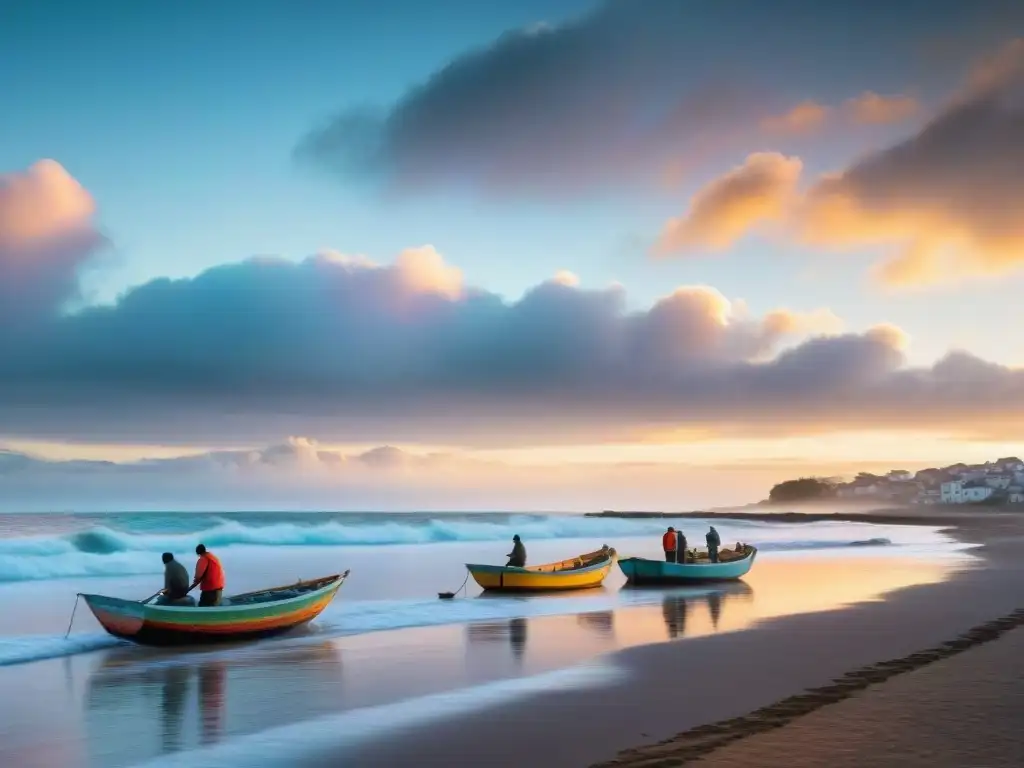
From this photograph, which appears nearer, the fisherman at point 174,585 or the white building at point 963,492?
the fisherman at point 174,585

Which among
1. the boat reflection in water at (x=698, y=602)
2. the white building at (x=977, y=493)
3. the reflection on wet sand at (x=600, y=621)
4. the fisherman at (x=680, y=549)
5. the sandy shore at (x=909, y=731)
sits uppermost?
the white building at (x=977, y=493)


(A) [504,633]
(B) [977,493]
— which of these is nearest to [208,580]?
(A) [504,633]

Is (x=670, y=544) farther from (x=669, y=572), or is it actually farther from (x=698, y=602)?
(x=698, y=602)

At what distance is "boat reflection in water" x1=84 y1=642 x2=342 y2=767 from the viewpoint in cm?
1118

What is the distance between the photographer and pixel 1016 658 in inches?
577

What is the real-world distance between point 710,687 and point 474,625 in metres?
9.36

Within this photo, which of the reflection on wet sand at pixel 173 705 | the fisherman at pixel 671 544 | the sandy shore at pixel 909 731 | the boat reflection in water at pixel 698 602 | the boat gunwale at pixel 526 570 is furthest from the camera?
the fisherman at pixel 671 544

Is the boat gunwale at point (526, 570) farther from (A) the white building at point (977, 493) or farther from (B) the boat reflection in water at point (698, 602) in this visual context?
(A) the white building at point (977, 493)

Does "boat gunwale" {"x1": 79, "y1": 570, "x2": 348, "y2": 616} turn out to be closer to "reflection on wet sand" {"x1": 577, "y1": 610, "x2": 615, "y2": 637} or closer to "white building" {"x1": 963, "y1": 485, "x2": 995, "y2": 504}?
"reflection on wet sand" {"x1": 577, "y1": 610, "x2": 615, "y2": 637}

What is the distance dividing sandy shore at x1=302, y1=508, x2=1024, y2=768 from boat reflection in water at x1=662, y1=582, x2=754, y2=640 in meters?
1.75

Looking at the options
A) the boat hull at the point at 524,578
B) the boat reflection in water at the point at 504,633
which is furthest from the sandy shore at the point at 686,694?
the boat hull at the point at 524,578

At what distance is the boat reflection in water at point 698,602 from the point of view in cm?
2105

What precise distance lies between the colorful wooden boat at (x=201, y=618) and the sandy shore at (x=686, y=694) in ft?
25.1

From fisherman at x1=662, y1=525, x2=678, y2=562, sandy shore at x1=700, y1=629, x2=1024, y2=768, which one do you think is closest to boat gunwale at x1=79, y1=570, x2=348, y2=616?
sandy shore at x1=700, y1=629, x2=1024, y2=768
